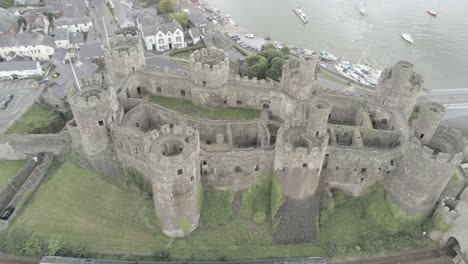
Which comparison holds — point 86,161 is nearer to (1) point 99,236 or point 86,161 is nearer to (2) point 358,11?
(1) point 99,236

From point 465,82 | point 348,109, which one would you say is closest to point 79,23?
point 348,109

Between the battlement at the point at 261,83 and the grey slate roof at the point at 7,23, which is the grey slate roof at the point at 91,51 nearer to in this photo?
the grey slate roof at the point at 7,23

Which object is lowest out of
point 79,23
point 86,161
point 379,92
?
point 86,161

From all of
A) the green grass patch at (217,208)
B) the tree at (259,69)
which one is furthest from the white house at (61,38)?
the green grass patch at (217,208)

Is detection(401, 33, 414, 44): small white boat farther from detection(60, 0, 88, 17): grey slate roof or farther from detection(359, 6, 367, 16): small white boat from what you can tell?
detection(60, 0, 88, 17): grey slate roof

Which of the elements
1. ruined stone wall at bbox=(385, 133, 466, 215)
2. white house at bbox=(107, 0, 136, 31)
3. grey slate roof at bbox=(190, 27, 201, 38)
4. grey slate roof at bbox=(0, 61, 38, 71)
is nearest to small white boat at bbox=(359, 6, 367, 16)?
grey slate roof at bbox=(190, 27, 201, 38)
